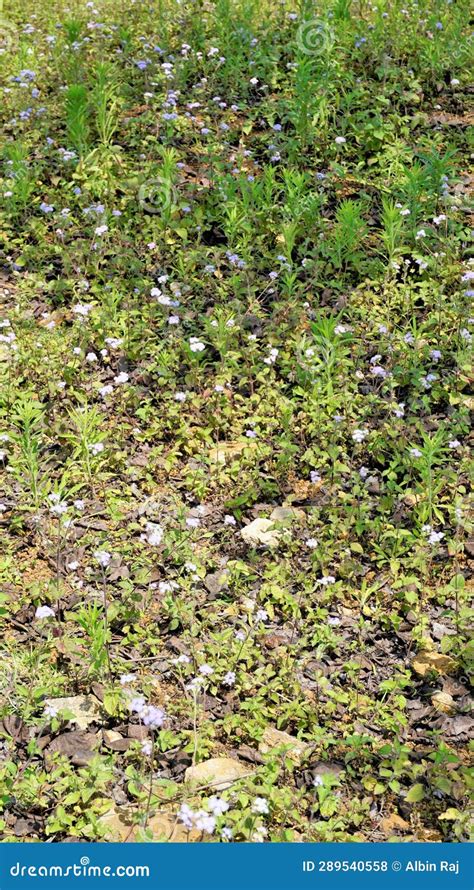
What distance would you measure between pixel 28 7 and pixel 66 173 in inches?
119

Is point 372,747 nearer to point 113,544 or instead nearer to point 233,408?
point 113,544

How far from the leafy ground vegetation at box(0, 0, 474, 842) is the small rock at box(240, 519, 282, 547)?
15mm

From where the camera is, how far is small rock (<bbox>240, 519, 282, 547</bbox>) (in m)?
4.26

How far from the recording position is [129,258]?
5.71 m

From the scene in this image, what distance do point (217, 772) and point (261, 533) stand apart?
4.25ft

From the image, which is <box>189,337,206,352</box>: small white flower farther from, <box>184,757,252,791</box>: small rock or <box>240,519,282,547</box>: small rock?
<box>184,757,252,791</box>: small rock

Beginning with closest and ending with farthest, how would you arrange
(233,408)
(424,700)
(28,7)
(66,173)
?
(424,700), (233,408), (66,173), (28,7)

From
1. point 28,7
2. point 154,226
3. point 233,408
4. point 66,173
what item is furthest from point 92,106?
point 233,408

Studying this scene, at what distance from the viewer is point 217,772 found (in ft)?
Result: 10.8

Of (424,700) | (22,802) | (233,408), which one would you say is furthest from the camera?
(233,408)

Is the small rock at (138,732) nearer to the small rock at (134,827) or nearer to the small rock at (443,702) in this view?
the small rock at (134,827)

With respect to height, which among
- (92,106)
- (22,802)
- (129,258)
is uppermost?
(92,106)

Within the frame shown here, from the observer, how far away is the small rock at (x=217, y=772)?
3.22 m

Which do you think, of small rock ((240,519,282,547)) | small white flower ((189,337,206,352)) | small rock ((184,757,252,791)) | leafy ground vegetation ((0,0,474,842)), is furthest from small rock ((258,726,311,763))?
small white flower ((189,337,206,352))
